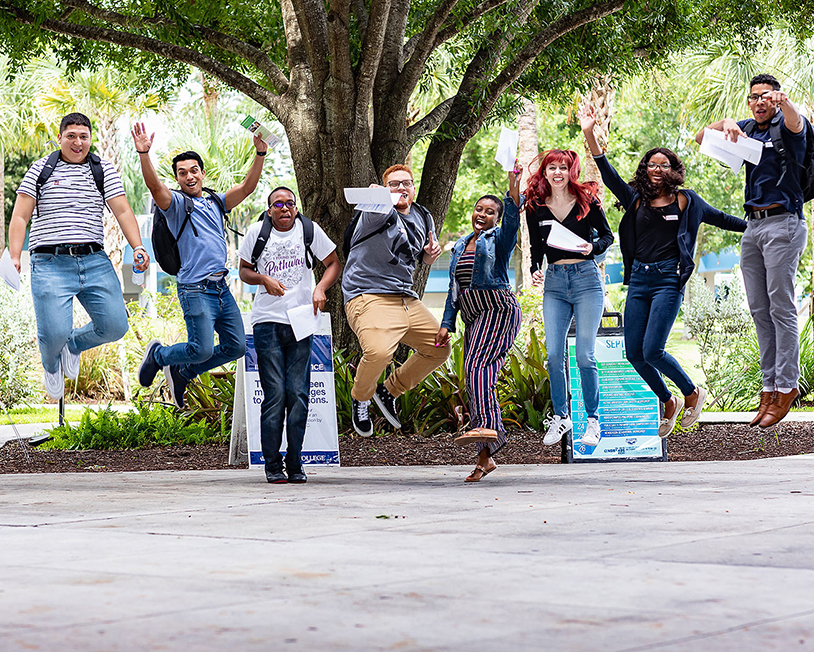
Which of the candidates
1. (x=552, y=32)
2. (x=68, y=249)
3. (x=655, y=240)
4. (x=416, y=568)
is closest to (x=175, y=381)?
(x=68, y=249)

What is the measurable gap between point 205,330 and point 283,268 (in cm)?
72

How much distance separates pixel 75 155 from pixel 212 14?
4.60 m

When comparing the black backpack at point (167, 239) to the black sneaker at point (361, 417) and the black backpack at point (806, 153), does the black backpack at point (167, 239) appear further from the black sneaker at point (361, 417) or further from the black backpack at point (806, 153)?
the black backpack at point (806, 153)

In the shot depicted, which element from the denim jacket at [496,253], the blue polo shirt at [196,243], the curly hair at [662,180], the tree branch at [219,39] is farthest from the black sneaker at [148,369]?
the tree branch at [219,39]

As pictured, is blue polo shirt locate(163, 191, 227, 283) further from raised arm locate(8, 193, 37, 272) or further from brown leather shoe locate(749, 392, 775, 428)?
Answer: brown leather shoe locate(749, 392, 775, 428)

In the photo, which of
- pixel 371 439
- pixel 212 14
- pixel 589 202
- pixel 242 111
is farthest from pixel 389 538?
pixel 242 111

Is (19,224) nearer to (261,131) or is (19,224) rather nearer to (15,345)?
(261,131)

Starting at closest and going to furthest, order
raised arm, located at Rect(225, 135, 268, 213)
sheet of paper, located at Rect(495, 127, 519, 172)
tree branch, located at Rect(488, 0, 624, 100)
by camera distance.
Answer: sheet of paper, located at Rect(495, 127, 519, 172) < raised arm, located at Rect(225, 135, 268, 213) < tree branch, located at Rect(488, 0, 624, 100)

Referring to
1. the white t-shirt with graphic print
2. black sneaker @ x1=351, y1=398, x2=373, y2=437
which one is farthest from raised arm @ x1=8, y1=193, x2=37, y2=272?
black sneaker @ x1=351, y1=398, x2=373, y2=437

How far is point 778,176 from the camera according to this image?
25.9 feet

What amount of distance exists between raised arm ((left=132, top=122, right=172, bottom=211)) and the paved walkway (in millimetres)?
2037

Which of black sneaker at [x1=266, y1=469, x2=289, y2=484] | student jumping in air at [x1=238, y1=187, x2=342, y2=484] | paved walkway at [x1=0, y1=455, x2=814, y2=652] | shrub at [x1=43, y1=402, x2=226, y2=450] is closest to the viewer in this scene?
paved walkway at [x1=0, y1=455, x2=814, y2=652]

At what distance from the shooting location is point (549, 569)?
435 centimetres

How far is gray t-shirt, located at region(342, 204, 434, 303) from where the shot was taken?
8.01 m
